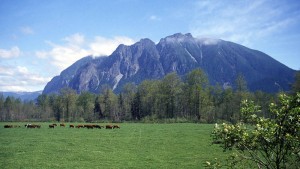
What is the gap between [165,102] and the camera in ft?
364

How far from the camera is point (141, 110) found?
130m

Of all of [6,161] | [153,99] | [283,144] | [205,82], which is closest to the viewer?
[283,144]

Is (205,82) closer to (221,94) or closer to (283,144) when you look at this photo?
(221,94)

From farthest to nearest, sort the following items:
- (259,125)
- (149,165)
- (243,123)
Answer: (149,165), (243,123), (259,125)

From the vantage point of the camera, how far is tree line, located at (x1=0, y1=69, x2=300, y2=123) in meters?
101

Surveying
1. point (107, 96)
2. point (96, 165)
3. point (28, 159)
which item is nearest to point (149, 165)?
point (96, 165)

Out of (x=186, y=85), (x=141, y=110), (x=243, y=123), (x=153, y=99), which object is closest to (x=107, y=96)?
(x=141, y=110)

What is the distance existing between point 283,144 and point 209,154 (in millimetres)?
22233

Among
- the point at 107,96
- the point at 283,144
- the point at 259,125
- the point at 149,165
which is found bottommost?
the point at 149,165

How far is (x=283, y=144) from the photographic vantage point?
720 centimetres

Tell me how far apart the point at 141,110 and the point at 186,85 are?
3322cm

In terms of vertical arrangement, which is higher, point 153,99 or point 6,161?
point 153,99

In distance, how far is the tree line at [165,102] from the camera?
10119cm

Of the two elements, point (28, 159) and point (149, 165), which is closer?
point (149, 165)
